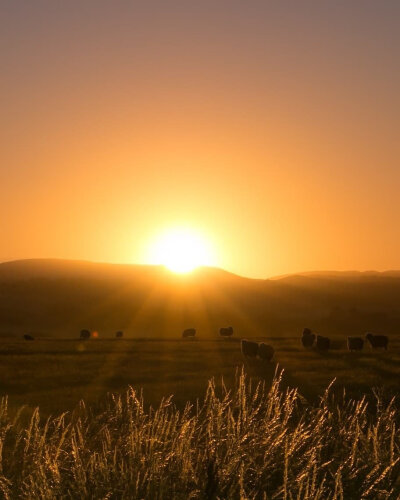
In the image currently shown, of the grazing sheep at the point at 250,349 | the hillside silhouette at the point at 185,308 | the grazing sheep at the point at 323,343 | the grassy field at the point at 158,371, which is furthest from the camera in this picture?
the hillside silhouette at the point at 185,308

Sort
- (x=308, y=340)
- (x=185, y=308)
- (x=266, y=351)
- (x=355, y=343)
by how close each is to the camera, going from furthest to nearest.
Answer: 1. (x=185, y=308)
2. (x=308, y=340)
3. (x=355, y=343)
4. (x=266, y=351)

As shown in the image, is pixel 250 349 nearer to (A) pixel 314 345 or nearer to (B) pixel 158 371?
(B) pixel 158 371

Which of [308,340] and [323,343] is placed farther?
[308,340]

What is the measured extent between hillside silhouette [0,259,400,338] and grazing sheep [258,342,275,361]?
985 inches

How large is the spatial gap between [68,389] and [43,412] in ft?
14.5

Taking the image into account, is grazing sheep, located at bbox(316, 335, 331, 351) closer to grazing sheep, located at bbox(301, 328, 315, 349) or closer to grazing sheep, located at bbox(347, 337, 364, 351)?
grazing sheep, located at bbox(347, 337, 364, 351)

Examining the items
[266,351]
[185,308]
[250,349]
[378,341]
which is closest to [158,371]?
[266,351]

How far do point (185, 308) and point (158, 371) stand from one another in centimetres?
6184

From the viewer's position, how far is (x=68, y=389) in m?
19.7

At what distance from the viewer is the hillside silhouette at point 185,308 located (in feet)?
233

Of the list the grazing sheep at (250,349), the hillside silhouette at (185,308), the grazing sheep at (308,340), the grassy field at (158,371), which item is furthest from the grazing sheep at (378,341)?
the hillside silhouette at (185,308)

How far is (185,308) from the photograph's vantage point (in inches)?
3415

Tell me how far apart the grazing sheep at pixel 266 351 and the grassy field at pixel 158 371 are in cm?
74

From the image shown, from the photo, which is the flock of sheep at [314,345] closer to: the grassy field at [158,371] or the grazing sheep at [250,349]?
the grazing sheep at [250,349]
